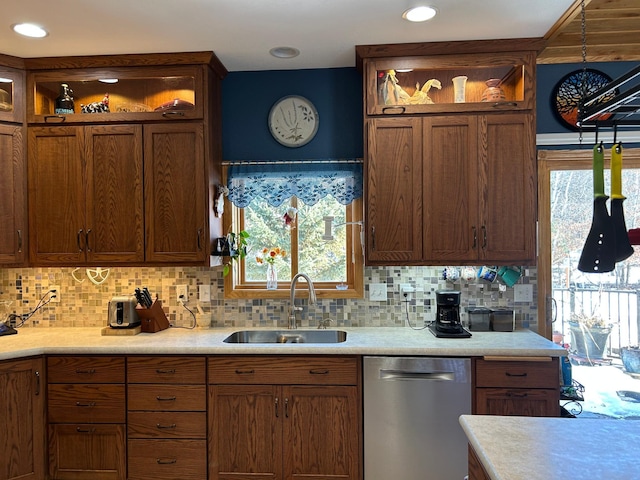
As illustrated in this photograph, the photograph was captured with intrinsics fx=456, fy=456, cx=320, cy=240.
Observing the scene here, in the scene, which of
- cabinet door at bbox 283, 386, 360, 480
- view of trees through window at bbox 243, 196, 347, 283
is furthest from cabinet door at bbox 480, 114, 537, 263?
cabinet door at bbox 283, 386, 360, 480

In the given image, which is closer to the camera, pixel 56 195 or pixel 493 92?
pixel 493 92

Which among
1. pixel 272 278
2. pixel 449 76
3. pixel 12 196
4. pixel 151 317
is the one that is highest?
pixel 449 76

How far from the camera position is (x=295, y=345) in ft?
8.39

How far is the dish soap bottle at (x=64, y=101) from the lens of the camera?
2951 mm

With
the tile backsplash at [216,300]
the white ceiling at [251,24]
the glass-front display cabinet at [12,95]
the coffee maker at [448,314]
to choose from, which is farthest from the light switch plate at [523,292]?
the glass-front display cabinet at [12,95]

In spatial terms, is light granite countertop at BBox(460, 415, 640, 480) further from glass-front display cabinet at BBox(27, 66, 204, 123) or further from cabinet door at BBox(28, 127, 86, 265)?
cabinet door at BBox(28, 127, 86, 265)

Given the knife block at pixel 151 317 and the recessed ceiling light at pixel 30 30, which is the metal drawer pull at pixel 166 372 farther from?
the recessed ceiling light at pixel 30 30

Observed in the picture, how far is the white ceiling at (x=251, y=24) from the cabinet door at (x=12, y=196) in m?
0.54

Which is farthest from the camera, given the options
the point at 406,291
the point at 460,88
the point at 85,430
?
the point at 406,291

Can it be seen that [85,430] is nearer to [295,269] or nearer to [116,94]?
[295,269]

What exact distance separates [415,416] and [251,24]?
90.6 inches

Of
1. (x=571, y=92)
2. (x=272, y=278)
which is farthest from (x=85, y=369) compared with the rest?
(x=571, y=92)

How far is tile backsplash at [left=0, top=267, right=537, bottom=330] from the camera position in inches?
120

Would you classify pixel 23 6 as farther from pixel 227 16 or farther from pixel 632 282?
pixel 632 282
